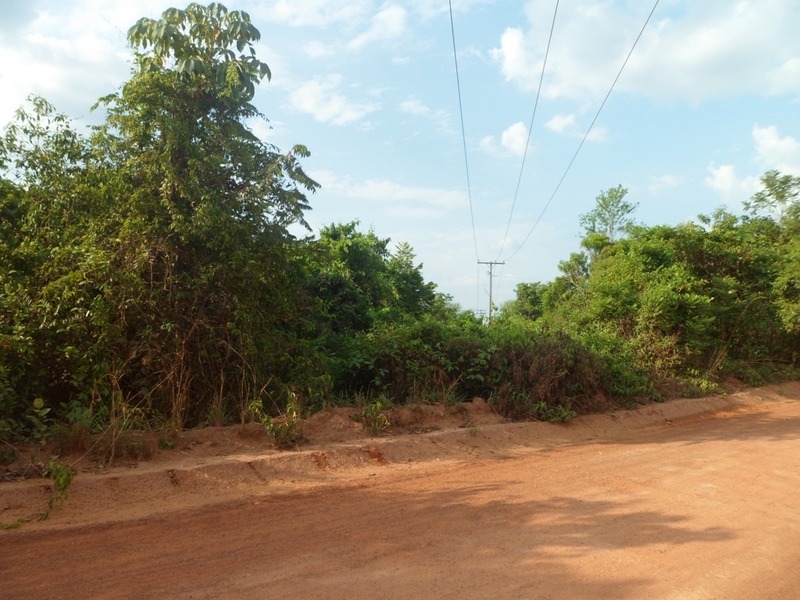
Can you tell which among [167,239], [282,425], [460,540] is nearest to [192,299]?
[167,239]

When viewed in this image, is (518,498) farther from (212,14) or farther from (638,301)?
(638,301)

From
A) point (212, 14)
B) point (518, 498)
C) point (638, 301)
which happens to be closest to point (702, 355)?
point (638, 301)

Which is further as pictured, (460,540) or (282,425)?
(282,425)

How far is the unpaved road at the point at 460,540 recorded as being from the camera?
4.19 meters

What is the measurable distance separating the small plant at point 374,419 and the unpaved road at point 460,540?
2.83 feet

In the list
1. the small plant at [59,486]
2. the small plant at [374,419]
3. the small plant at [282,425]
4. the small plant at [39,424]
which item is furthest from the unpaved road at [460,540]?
the small plant at [39,424]

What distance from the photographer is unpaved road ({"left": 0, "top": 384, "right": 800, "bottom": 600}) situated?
4.19m

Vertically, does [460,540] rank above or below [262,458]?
below

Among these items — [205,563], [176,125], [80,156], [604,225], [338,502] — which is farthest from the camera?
[604,225]

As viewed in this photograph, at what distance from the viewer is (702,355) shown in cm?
1543

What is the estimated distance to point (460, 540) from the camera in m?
5.03

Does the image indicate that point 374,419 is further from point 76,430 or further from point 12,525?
point 12,525

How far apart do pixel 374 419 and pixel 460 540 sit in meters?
3.87

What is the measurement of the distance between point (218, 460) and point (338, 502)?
1731 mm
